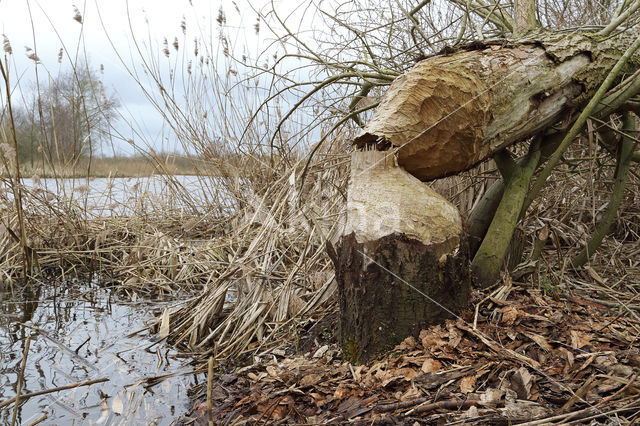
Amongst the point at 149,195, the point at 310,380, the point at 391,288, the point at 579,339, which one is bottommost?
the point at 310,380

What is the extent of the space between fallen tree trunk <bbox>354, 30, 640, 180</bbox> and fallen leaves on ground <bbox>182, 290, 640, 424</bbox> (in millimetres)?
715

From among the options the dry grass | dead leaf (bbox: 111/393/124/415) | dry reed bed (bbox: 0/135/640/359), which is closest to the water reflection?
dead leaf (bbox: 111/393/124/415)

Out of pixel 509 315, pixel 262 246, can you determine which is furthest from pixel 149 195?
pixel 509 315

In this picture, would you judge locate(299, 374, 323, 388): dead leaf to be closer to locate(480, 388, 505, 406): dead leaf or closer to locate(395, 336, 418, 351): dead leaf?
locate(395, 336, 418, 351): dead leaf

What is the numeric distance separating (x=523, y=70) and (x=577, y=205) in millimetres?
1752

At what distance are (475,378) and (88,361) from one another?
74.5 inches

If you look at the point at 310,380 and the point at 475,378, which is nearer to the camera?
the point at 475,378

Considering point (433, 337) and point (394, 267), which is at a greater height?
point (394, 267)

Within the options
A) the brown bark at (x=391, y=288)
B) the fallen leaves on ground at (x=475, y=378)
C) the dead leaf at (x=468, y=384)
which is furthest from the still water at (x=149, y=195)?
the dead leaf at (x=468, y=384)

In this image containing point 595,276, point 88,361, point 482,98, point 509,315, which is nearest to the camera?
point 509,315

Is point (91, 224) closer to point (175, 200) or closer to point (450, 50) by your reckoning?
point (175, 200)

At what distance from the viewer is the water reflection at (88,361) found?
6.46 ft

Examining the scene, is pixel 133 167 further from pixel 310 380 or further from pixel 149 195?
pixel 310 380

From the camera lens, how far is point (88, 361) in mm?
2418
